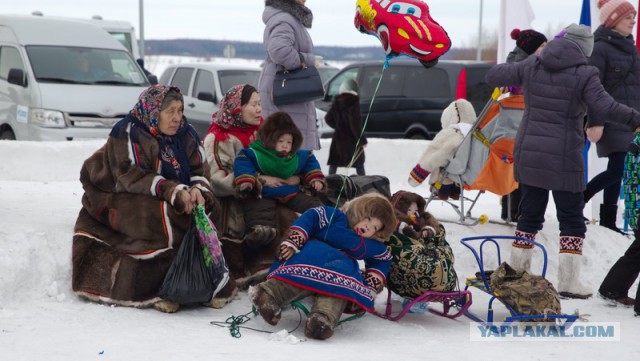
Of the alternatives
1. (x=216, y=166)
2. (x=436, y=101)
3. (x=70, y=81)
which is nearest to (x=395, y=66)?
(x=436, y=101)

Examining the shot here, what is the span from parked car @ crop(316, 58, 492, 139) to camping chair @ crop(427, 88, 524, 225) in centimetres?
699

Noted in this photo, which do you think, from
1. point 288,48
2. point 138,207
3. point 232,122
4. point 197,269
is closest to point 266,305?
point 197,269

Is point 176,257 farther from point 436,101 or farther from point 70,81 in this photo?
point 436,101

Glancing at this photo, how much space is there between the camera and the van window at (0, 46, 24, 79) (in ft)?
37.6

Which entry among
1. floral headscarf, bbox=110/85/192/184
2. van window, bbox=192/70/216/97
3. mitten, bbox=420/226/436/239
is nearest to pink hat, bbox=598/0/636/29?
mitten, bbox=420/226/436/239

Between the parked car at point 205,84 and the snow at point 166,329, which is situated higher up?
the parked car at point 205,84

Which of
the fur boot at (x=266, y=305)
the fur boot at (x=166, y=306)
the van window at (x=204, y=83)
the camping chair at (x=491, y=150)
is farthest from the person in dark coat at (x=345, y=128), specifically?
the fur boot at (x=266, y=305)

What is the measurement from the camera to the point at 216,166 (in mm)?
6016

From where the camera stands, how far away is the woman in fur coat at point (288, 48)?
6.84 metres

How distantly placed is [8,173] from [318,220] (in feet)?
18.4

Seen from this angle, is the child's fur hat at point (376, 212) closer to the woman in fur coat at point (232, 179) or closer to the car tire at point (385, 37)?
the woman in fur coat at point (232, 179)

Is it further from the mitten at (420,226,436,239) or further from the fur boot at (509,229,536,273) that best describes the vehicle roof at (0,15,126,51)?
the mitten at (420,226,436,239)

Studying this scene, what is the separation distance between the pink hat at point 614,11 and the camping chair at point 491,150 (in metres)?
0.88

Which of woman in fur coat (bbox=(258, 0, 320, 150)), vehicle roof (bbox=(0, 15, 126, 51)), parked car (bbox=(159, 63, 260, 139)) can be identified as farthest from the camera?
parked car (bbox=(159, 63, 260, 139))
